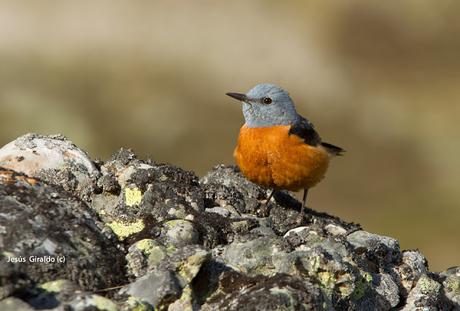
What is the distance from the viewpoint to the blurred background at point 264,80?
32875 millimetres

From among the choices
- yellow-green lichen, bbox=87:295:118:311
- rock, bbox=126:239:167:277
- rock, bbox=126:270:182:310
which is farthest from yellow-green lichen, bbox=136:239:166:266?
yellow-green lichen, bbox=87:295:118:311

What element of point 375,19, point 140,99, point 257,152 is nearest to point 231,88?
point 140,99

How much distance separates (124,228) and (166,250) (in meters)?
0.69

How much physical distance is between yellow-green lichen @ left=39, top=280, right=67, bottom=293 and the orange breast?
4.97m

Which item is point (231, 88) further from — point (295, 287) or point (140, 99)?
point (295, 287)

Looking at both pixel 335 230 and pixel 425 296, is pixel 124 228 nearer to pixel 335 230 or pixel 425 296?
pixel 335 230

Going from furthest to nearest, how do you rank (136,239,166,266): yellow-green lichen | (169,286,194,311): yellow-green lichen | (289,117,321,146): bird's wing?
(289,117,321,146): bird's wing
(136,239,166,266): yellow-green lichen
(169,286,194,311): yellow-green lichen

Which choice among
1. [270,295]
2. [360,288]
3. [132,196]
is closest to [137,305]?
[270,295]

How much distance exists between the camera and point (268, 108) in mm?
12359

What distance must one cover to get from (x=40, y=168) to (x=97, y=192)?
2.05ft

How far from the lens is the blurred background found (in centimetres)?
3288

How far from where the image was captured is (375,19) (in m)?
45.2

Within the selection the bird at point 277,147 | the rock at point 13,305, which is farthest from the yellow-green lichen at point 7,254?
the bird at point 277,147

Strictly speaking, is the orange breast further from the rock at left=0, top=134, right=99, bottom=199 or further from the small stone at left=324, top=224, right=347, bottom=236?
the rock at left=0, top=134, right=99, bottom=199
